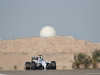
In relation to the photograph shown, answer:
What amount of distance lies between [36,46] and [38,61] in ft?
287

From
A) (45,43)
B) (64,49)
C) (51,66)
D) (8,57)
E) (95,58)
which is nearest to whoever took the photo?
(51,66)

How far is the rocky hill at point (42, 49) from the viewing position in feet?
329

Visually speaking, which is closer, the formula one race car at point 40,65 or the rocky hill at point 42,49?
the formula one race car at point 40,65

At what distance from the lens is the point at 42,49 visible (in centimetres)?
11788

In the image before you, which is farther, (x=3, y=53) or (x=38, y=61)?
(x=3, y=53)

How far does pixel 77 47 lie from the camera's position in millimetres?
121125

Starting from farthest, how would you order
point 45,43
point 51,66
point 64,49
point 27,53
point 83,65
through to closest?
point 45,43 < point 64,49 < point 27,53 < point 83,65 < point 51,66

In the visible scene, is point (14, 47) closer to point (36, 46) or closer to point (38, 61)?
point (36, 46)

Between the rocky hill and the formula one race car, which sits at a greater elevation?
the rocky hill

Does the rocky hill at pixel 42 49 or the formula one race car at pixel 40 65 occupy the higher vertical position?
the rocky hill at pixel 42 49

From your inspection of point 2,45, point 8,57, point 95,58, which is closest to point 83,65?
point 95,58

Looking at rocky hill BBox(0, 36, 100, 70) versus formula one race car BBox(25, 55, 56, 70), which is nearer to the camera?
formula one race car BBox(25, 55, 56, 70)

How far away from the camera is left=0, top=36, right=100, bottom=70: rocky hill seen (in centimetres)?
10031

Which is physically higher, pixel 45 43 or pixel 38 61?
pixel 45 43
